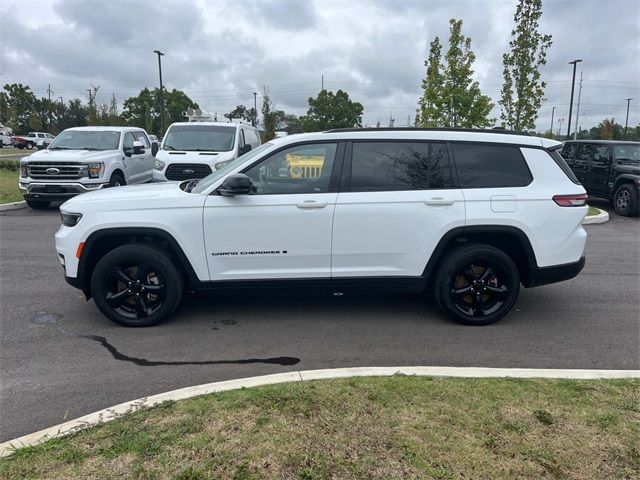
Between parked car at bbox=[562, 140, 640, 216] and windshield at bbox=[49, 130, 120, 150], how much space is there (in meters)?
11.9

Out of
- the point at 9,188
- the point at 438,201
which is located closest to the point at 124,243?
the point at 438,201

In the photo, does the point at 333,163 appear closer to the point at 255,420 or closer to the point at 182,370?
the point at 182,370

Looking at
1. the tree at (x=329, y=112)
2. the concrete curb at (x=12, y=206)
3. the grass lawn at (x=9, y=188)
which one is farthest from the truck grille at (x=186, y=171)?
the tree at (x=329, y=112)

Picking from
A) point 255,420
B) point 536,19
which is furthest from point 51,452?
point 536,19

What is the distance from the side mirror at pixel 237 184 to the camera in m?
4.49

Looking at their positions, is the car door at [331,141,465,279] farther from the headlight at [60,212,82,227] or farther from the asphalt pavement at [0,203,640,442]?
the headlight at [60,212,82,227]

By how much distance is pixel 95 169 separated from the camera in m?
11.6

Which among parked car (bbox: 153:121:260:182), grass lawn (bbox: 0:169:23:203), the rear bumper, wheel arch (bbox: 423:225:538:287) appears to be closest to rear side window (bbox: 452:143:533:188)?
Result: wheel arch (bbox: 423:225:538:287)

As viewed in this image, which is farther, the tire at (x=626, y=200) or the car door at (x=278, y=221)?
the tire at (x=626, y=200)

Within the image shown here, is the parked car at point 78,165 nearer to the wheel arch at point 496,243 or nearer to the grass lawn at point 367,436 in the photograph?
the wheel arch at point 496,243

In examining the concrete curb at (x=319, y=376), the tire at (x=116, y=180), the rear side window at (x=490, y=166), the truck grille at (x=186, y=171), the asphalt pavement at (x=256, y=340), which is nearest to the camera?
the concrete curb at (x=319, y=376)

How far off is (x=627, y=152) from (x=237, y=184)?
12517 mm

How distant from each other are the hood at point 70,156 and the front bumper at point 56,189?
55cm

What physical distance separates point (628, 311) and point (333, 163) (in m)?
3.65
